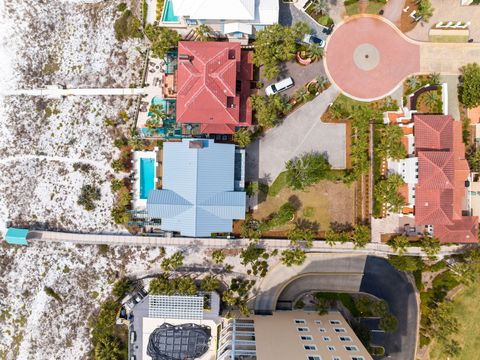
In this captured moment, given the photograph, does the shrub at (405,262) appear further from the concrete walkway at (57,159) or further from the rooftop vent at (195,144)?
the concrete walkway at (57,159)

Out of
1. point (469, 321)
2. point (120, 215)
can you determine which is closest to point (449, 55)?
point (469, 321)

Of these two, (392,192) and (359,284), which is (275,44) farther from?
(359,284)

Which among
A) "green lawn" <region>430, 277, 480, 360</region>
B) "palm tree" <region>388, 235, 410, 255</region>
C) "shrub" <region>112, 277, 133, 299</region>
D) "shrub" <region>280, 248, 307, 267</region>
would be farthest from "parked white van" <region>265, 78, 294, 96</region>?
"green lawn" <region>430, 277, 480, 360</region>

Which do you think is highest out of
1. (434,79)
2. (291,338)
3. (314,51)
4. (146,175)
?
(314,51)

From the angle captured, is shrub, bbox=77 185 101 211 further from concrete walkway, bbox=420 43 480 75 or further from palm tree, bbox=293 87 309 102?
concrete walkway, bbox=420 43 480 75

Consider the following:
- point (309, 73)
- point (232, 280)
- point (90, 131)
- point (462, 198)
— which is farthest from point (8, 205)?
point (462, 198)

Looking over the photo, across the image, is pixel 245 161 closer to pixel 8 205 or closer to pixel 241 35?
pixel 241 35

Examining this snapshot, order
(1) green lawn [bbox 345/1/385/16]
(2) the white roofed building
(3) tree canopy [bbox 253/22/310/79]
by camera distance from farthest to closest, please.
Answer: (1) green lawn [bbox 345/1/385/16], (3) tree canopy [bbox 253/22/310/79], (2) the white roofed building
